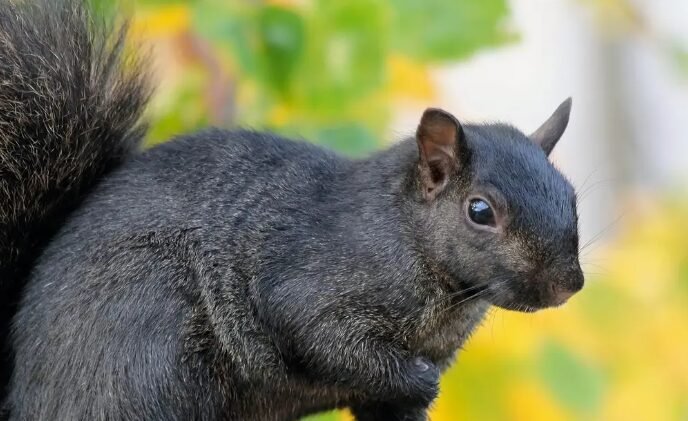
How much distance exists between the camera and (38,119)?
1.98m

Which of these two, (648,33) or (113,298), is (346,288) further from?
(648,33)

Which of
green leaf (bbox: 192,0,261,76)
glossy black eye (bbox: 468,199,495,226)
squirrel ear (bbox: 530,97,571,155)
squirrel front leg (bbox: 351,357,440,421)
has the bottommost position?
squirrel front leg (bbox: 351,357,440,421)

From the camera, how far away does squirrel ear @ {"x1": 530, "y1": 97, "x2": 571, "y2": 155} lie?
6.66 ft

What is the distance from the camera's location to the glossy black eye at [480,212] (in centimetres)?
184

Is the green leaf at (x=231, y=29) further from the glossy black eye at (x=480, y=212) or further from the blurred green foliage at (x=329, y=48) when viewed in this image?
the glossy black eye at (x=480, y=212)

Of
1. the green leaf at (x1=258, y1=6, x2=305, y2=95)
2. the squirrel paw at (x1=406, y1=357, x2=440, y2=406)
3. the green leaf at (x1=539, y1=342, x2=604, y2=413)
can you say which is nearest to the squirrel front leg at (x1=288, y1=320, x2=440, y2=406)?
the squirrel paw at (x1=406, y1=357, x2=440, y2=406)

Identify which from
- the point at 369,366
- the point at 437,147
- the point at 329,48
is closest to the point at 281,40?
the point at 329,48

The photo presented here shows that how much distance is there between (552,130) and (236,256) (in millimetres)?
657

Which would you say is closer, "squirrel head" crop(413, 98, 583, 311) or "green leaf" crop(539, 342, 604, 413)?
"squirrel head" crop(413, 98, 583, 311)

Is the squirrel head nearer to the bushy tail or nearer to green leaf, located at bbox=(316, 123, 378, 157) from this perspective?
green leaf, located at bbox=(316, 123, 378, 157)

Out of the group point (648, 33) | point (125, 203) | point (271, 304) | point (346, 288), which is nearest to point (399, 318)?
point (346, 288)

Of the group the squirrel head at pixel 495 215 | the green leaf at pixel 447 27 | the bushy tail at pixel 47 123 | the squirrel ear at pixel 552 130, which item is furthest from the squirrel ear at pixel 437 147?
the bushy tail at pixel 47 123

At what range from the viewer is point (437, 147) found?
6.29 ft

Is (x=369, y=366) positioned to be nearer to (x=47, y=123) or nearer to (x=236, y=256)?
(x=236, y=256)
